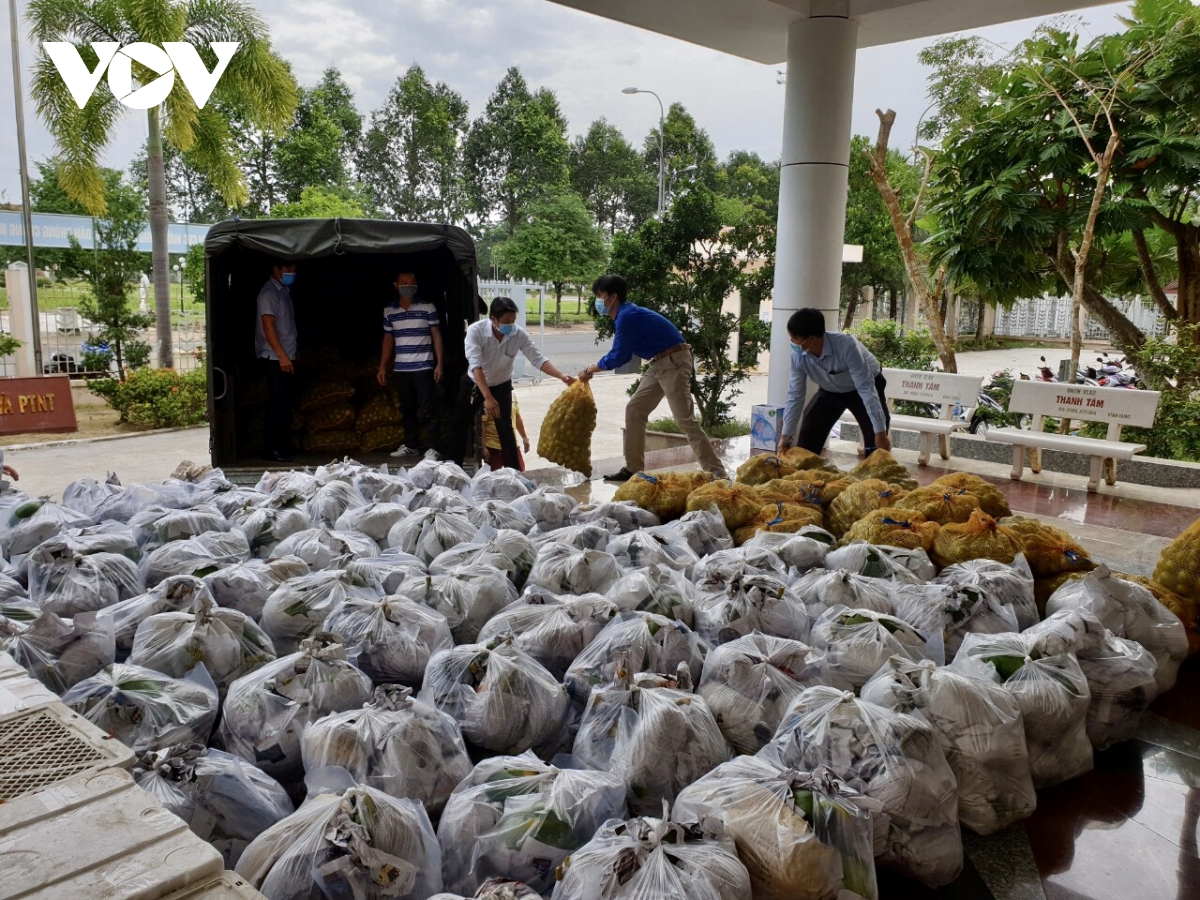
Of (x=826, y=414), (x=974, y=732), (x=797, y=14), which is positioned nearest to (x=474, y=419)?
(x=826, y=414)

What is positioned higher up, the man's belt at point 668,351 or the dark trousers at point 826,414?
the man's belt at point 668,351

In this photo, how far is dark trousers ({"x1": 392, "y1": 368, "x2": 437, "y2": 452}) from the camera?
7117mm

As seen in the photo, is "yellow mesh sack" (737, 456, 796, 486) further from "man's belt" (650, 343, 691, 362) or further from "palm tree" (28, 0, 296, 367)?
"palm tree" (28, 0, 296, 367)

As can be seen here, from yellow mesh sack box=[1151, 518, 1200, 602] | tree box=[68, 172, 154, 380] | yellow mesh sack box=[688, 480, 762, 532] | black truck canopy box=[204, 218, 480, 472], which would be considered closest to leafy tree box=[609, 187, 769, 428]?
black truck canopy box=[204, 218, 480, 472]

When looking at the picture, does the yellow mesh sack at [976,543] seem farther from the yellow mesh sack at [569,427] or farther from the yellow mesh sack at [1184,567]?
the yellow mesh sack at [569,427]

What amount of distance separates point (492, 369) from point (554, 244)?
913 inches

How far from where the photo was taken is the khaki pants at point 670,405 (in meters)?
7.03

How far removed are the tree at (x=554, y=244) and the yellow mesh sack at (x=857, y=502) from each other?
25.9m

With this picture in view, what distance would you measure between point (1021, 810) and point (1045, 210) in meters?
9.19

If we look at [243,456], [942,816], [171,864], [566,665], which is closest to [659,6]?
[243,456]

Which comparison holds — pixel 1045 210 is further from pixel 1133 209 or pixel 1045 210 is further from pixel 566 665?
pixel 566 665

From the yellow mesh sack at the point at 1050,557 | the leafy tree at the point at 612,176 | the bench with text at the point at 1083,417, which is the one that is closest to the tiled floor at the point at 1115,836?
the yellow mesh sack at the point at 1050,557

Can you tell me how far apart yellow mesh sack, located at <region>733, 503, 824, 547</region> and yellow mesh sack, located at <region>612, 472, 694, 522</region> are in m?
0.35

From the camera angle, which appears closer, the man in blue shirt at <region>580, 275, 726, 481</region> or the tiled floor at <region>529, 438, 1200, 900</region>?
the tiled floor at <region>529, 438, 1200, 900</region>
